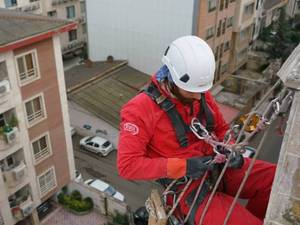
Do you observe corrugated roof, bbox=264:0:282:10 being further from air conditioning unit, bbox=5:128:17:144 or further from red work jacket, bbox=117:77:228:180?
red work jacket, bbox=117:77:228:180

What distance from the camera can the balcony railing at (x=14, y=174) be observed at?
11875 mm

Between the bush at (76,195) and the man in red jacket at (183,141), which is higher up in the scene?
the man in red jacket at (183,141)

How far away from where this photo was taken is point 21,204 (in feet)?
42.7

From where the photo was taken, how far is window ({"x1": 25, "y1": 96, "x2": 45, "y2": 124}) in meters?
12.0

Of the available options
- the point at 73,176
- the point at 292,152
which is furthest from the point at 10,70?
the point at 292,152

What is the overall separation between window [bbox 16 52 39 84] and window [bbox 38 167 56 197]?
3889 millimetres

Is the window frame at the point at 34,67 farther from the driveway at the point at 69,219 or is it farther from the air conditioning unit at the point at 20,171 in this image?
the driveway at the point at 69,219

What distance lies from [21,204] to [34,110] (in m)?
Answer: 3.38

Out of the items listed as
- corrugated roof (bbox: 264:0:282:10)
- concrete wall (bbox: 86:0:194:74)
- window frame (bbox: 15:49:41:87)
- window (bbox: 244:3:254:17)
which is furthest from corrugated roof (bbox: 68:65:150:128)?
corrugated roof (bbox: 264:0:282:10)

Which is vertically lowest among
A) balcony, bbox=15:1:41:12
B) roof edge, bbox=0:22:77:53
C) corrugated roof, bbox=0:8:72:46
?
balcony, bbox=15:1:41:12

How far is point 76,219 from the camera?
1527cm

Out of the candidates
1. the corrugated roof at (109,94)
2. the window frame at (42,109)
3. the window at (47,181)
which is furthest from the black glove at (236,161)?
the corrugated roof at (109,94)

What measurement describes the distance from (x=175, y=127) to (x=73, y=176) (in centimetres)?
1253

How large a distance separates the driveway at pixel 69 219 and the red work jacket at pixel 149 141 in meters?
12.3
